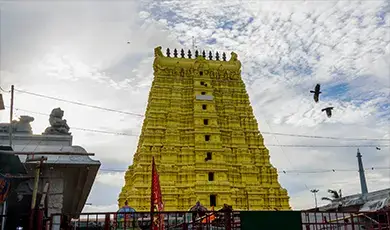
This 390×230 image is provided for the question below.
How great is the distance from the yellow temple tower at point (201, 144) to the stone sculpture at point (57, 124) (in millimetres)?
26084

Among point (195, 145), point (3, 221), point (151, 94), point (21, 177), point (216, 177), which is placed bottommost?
point (3, 221)

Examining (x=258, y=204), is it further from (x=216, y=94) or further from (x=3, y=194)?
(x=3, y=194)

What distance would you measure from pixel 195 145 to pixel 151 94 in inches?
325

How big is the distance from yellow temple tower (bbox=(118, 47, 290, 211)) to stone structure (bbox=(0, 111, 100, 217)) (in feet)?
85.7

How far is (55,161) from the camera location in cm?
1161

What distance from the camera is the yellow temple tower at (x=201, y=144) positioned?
133ft

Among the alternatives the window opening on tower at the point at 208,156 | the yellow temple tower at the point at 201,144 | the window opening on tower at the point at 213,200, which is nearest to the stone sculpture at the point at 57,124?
the yellow temple tower at the point at 201,144

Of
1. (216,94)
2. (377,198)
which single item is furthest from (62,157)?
(216,94)

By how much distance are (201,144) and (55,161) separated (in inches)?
1259

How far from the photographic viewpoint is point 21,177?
10.5 m

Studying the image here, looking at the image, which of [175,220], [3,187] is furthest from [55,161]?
[175,220]

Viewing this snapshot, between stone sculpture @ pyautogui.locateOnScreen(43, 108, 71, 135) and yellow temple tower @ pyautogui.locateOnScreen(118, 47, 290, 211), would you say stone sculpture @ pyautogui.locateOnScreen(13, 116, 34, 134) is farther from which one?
yellow temple tower @ pyautogui.locateOnScreen(118, 47, 290, 211)

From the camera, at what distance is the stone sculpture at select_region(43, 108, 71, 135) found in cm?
1325

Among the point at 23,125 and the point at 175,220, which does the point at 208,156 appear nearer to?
the point at 175,220
